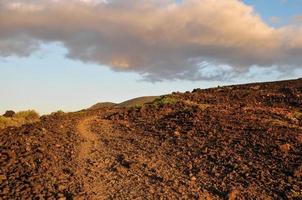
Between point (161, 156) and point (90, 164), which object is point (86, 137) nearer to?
point (90, 164)

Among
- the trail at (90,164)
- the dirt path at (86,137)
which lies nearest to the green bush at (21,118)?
the dirt path at (86,137)

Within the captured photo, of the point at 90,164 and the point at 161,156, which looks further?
the point at 161,156

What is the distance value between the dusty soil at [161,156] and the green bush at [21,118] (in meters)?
4.81

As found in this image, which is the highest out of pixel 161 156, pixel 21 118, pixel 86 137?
pixel 21 118

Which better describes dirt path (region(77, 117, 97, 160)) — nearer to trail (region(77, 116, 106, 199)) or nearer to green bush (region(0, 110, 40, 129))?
trail (region(77, 116, 106, 199))

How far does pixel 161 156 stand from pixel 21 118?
51.5 feet

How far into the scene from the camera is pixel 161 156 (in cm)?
1535

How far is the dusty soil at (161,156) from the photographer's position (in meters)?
12.7

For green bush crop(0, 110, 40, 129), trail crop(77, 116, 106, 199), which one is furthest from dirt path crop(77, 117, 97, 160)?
green bush crop(0, 110, 40, 129)

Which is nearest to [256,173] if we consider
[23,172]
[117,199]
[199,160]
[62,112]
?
[199,160]

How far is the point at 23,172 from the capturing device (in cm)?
1448

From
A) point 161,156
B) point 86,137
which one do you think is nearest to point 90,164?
point 161,156

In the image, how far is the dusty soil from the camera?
41.5 feet

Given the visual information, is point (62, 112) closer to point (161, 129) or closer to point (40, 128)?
point (40, 128)
